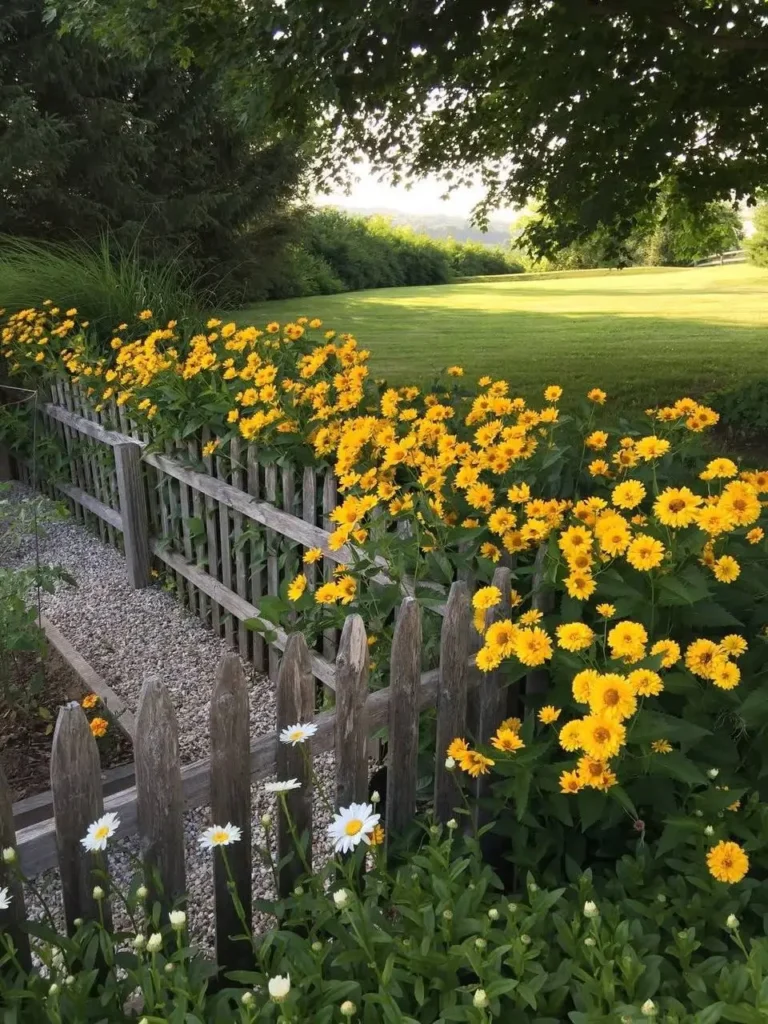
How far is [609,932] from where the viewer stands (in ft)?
5.03

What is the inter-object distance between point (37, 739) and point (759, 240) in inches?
1689

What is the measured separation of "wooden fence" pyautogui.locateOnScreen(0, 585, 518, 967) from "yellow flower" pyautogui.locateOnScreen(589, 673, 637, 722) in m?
0.44

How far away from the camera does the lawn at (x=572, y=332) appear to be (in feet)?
35.8

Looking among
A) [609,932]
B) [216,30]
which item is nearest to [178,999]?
[609,932]

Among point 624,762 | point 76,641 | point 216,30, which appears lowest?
point 76,641

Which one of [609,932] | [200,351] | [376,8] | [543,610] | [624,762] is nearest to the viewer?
[609,932]

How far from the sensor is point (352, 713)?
6.23ft

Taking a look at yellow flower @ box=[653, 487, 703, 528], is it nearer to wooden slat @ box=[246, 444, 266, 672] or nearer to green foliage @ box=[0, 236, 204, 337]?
wooden slat @ box=[246, 444, 266, 672]

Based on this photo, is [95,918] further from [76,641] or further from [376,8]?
[376,8]

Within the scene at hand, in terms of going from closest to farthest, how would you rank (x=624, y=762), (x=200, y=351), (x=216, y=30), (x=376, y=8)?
(x=624, y=762) → (x=200, y=351) → (x=376, y=8) → (x=216, y=30)

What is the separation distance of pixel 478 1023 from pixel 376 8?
15.0ft

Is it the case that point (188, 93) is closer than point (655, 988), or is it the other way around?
point (655, 988)

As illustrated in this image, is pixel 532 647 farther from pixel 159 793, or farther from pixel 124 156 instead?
pixel 124 156

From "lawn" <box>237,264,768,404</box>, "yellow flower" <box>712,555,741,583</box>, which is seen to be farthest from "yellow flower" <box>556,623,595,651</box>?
"lawn" <box>237,264,768,404</box>
